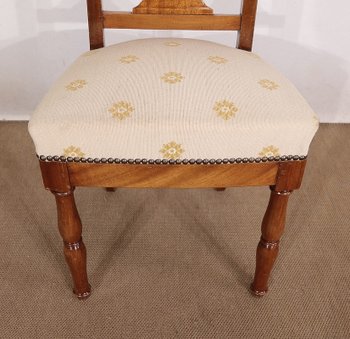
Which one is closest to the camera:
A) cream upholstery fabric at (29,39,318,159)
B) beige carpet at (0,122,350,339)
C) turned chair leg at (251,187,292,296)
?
cream upholstery fabric at (29,39,318,159)

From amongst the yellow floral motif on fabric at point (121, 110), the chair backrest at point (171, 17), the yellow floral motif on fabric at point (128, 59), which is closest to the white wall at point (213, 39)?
the chair backrest at point (171, 17)

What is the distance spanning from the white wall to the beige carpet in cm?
31

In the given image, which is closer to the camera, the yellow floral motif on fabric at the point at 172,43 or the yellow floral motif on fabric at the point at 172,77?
the yellow floral motif on fabric at the point at 172,77

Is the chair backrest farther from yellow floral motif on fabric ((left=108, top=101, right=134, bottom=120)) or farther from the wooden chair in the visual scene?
yellow floral motif on fabric ((left=108, top=101, right=134, bottom=120))

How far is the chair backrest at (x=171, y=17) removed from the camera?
0.96 m

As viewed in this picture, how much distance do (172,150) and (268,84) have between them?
0.68 ft

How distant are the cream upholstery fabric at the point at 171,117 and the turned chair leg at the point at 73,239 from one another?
4.0 inches

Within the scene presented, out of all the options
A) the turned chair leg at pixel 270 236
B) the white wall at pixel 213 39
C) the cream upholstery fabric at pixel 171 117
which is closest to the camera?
the cream upholstery fabric at pixel 171 117

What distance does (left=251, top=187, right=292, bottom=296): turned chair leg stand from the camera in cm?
82

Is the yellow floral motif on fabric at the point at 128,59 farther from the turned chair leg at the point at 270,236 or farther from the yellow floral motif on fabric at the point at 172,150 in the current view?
the turned chair leg at the point at 270,236

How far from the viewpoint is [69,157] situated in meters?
0.74

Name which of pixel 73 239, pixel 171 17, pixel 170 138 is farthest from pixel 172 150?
pixel 171 17

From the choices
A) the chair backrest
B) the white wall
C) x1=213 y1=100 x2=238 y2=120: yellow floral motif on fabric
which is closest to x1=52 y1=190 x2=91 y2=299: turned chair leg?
x1=213 y1=100 x2=238 y2=120: yellow floral motif on fabric

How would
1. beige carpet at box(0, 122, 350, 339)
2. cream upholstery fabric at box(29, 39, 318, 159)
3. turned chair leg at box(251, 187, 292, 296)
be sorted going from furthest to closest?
beige carpet at box(0, 122, 350, 339) < turned chair leg at box(251, 187, 292, 296) < cream upholstery fabric at box(29, 39, 318, 159)
